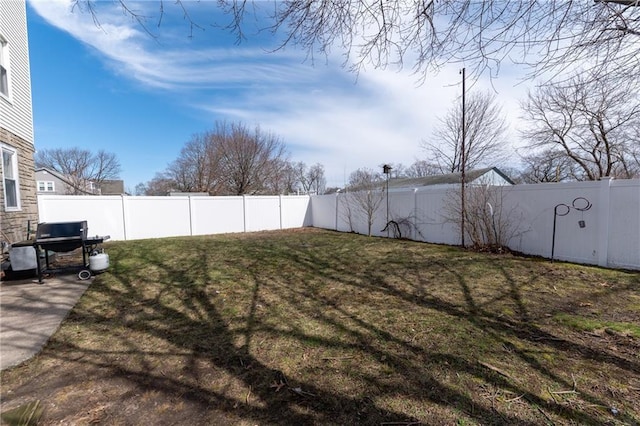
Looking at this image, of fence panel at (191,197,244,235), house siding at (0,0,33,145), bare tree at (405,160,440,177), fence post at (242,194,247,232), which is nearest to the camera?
house siding at (0,0,33,145)

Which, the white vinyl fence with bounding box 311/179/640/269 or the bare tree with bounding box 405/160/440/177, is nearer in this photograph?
the white vinyl fence with bounding box 311/179/640/269

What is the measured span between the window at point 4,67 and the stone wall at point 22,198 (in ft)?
3.13

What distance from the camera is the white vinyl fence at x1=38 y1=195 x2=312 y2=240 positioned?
10.2 meters

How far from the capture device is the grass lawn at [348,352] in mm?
1958

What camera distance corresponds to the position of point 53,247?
5.20 meters

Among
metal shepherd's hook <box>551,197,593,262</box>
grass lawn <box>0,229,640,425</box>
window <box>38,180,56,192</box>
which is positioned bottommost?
grass lawn <box>0,229,640,425</box>

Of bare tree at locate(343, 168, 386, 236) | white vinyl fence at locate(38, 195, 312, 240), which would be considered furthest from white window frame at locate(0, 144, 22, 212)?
bare tree at locate(343, 168, 386, 236)

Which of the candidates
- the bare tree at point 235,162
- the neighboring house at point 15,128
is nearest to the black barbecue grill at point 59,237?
the neighboring house at point 15,128

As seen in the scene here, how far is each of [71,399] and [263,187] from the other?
21668 mm

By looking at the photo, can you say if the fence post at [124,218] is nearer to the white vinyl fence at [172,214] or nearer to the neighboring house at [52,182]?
the white vinyl fence at [172,214]

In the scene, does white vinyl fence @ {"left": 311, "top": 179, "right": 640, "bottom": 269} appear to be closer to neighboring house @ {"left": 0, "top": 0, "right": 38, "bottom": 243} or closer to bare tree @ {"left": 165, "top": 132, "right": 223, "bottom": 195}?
neighboring house @ {"left": 0, "top": 0, "right": 38, "bottom": 243}

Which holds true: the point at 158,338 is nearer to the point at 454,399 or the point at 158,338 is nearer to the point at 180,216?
the point at 454,399

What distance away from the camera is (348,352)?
105 inches

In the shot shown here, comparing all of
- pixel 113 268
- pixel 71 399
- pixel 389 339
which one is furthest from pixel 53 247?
pixel 389 339
